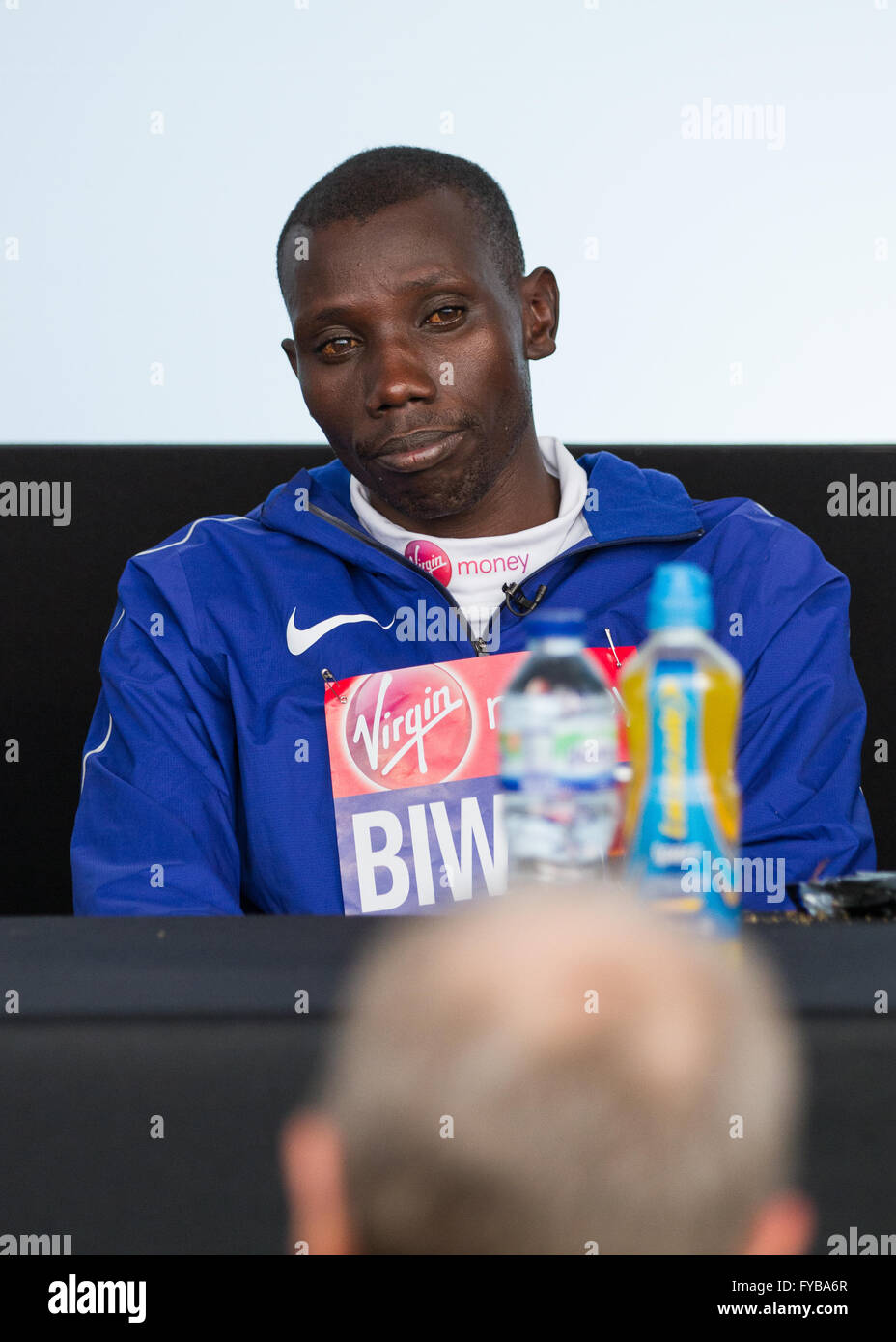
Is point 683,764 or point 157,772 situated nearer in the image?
point 683,764

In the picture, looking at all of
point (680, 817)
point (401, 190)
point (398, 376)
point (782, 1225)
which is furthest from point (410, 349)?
point (782, 1225)

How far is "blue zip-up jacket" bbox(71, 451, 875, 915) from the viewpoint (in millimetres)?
1180

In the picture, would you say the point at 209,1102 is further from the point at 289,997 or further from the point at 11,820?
the point at 11,820

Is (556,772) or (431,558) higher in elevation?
(431,558)

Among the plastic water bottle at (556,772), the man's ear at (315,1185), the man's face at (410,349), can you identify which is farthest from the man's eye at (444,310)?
the man's ear at (315,1185)

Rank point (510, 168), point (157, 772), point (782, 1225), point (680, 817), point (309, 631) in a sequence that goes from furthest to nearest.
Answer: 1. point (510, 168)
2. point (309, 631)
3. point (157, 772)
4. point (680, 817)
5. point (782, 1225)

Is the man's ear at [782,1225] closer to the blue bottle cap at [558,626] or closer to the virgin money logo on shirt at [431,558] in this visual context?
the blue bottle cap at [558,626]

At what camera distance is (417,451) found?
133 centimetres

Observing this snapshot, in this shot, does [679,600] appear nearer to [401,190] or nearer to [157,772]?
[157,772]

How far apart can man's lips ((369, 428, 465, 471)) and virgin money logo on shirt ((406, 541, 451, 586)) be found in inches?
3.3

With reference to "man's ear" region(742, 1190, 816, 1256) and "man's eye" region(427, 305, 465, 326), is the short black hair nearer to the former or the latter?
"man's eye" region(427, 305, 465, 326)

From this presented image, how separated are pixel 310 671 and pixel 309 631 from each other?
0.04m

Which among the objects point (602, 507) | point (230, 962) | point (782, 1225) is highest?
A: point (602, 507)
